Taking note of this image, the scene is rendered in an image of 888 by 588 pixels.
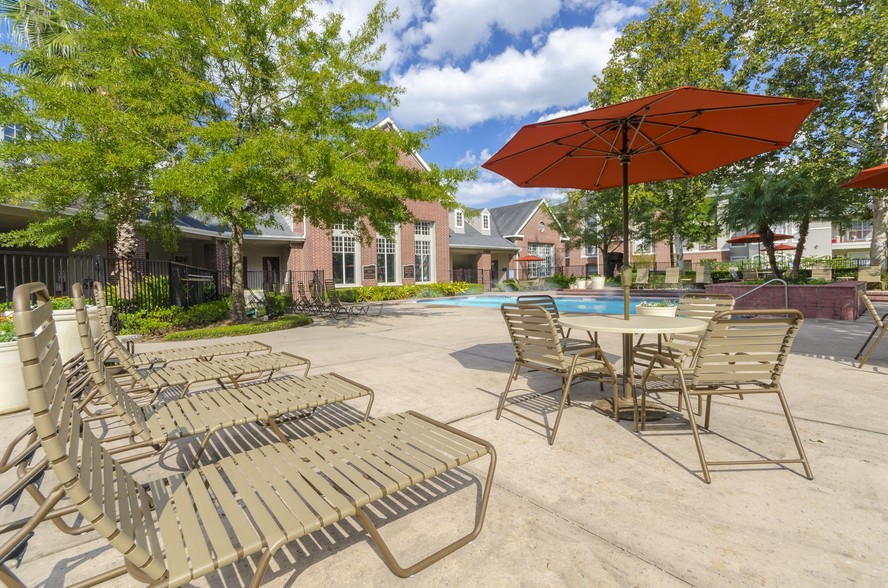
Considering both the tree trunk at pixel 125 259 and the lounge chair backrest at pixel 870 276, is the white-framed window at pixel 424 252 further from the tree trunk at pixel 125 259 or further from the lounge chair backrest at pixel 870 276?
the lounge chair backrest at pixel 870 276

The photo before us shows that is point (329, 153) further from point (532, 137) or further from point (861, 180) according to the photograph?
point (861, 180)

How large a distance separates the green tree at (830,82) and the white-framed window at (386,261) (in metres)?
17.6

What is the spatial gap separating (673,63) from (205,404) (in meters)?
19.9

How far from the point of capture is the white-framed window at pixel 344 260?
21828 mm

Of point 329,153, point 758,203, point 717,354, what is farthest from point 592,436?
point 758,203

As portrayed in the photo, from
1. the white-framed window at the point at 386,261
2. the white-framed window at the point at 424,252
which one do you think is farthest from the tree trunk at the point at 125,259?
the white-framed window at the point at 424,252

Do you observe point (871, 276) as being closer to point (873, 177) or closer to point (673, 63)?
point (673, 63)

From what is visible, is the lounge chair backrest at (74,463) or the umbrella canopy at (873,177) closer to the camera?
the lounge chair backrest at (74,463)

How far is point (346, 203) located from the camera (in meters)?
11.4

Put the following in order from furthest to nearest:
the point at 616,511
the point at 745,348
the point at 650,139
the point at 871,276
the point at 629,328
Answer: the point at 871,276
the point at 650,139
the point at 629,328
the point at 745,348
the point at 616,511

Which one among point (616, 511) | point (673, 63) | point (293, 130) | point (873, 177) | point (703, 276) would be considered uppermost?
point (673, 63)

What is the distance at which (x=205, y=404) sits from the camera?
2.79 m

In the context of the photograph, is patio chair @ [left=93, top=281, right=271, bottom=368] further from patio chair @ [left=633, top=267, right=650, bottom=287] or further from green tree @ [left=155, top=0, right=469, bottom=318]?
patio chair @ [left=633, top=267, right=650, bottom=287]

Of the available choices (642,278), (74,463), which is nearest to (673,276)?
(642,278)
